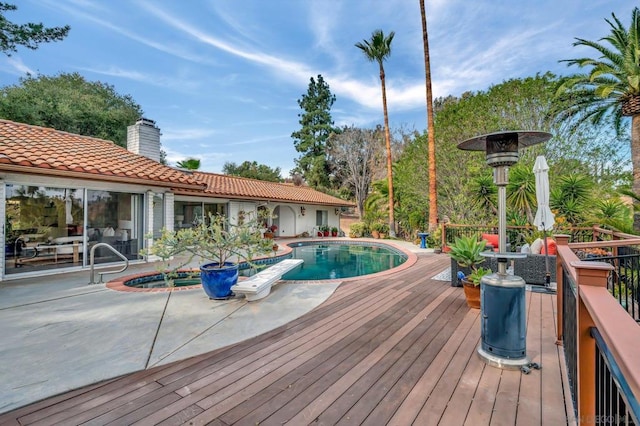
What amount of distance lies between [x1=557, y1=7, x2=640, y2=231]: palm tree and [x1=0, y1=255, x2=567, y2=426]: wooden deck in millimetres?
10171

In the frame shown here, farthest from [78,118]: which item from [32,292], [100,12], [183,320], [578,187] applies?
[578,187]

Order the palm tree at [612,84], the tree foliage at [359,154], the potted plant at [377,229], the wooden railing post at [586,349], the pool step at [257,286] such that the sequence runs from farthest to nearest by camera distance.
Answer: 1. the tree foliage at [359,154]
2. the potted plant at [377,229]
3. the palm tree at [612,84]
4. the pool step at [257,286]
5. the wooden railing post at [586,349]

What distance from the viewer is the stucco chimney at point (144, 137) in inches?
404

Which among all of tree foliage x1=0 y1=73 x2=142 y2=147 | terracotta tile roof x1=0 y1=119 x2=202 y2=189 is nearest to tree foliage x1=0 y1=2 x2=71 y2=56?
terracotta tile roof x1=0 y1=119 x2=202 y2=189

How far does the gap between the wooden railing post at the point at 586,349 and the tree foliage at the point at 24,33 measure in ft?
54.5

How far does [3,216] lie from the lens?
20.3ft

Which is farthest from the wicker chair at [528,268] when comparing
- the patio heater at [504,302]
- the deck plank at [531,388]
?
the patio heater at [504,302]

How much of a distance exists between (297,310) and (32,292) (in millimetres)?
5257

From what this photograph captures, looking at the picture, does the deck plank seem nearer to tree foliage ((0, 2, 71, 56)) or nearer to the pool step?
the pool step

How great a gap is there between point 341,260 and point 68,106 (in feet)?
67.1

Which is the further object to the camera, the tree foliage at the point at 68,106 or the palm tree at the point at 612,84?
the tree foliage at the point at 68,106

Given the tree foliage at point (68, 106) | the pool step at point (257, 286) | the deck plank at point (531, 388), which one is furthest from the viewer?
the tree foliage at point (68, 106)

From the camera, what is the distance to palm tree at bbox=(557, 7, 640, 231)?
8719mm

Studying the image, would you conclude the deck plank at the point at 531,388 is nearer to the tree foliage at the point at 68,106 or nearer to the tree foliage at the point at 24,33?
the tree foliage at the point at 24,33
